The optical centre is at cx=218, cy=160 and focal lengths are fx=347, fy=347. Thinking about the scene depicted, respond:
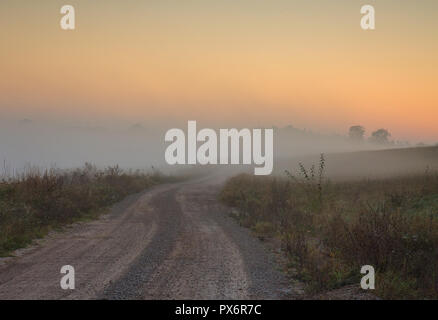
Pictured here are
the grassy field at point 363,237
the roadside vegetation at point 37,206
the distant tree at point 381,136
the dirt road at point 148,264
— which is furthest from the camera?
the distant tree at point 381,136

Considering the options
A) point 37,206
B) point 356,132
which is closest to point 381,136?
point 356,132

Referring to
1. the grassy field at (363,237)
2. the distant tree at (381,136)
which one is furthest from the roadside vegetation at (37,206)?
the distant tree at (381,136)

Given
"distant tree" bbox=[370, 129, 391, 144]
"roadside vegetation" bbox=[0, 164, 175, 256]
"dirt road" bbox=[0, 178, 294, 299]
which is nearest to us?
"dirt road" bbox=[0, 178, 294, 299]

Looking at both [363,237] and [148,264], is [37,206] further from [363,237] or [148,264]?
[363,237]

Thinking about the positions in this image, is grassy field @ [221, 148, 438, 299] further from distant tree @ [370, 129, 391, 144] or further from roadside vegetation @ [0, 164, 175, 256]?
distant tree @ [370, 129, 391, 144]

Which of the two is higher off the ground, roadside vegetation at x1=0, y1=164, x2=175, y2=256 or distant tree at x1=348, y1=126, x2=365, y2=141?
distant tree at x1=348, y1=126, x2=365, y2=141

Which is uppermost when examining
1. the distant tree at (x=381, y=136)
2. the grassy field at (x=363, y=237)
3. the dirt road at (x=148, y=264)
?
the distant tree at (x=381, y=136)

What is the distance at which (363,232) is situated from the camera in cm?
776

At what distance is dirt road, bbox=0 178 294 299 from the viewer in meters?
6.23

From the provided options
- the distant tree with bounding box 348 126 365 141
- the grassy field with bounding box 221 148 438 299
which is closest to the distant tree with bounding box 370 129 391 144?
the distant tree with bounding box 348 126 365 141

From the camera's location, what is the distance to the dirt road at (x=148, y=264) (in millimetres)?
6234

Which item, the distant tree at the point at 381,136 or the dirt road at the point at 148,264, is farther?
the distant tree at the point at 381,136

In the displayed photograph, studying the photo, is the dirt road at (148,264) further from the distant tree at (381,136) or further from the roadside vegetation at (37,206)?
the distant tree at (381,136)

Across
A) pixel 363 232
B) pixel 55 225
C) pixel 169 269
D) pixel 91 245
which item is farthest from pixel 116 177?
pixel 363 232
